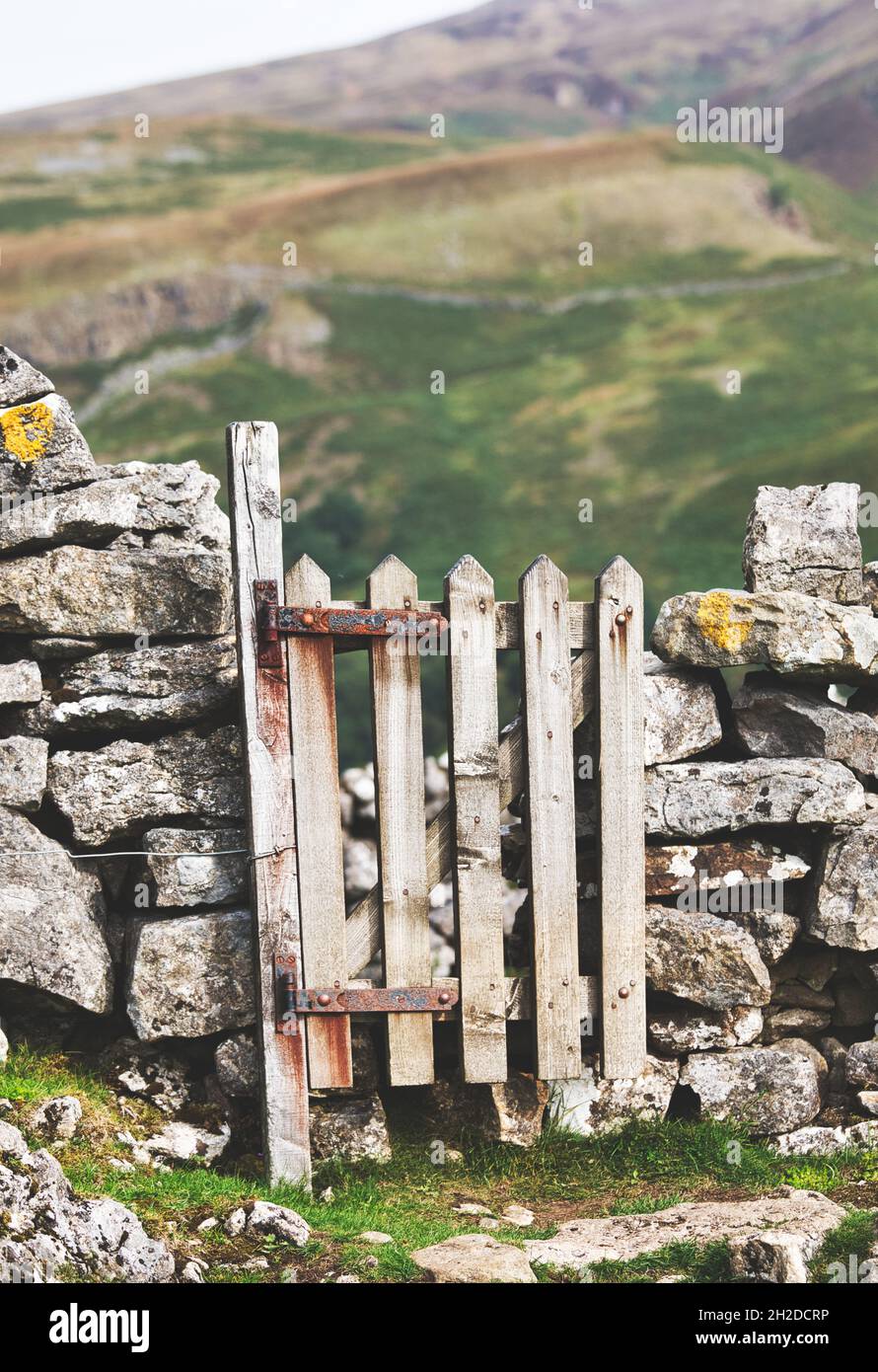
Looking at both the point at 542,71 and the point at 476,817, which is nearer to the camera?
the point at 476,817

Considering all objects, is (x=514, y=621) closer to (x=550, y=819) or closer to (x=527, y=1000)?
(x=550, y=819)

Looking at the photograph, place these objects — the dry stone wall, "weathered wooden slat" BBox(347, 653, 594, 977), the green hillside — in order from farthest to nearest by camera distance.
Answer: the green hillside < the dry stone wall < "weathered wooden slat" BBox(347, 653, 594, 977)

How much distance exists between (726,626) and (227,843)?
2510 millimetres

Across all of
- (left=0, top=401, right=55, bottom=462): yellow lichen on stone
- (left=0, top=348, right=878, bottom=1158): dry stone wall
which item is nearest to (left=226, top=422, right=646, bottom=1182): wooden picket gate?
(left=0, top=348, right=878, bottom=1158): dry stone wall

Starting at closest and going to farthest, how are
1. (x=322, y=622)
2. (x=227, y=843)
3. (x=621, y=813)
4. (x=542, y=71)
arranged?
(x=322, y=622) < (x=621, y=813) < (x=227, y=843) < (x=542, y=71)

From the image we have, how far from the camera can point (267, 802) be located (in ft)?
18.9

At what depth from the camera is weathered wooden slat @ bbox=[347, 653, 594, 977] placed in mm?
5840

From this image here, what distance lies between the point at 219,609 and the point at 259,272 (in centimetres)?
4527

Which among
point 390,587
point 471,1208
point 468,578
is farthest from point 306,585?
point 471,1208

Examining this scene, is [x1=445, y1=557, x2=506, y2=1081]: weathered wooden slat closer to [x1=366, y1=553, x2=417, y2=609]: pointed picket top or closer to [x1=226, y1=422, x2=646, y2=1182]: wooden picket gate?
[x1=226, y1=422, x2=646, y2=1182]: wooden picket gate

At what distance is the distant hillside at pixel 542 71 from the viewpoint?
7656 cm

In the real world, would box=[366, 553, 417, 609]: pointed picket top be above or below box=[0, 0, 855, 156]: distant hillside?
below

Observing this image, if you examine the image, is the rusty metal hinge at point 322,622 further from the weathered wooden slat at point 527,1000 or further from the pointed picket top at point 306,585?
the weathered wooden slat at point 527,1000

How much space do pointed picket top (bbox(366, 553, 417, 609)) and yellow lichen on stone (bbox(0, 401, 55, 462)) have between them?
1.70m
